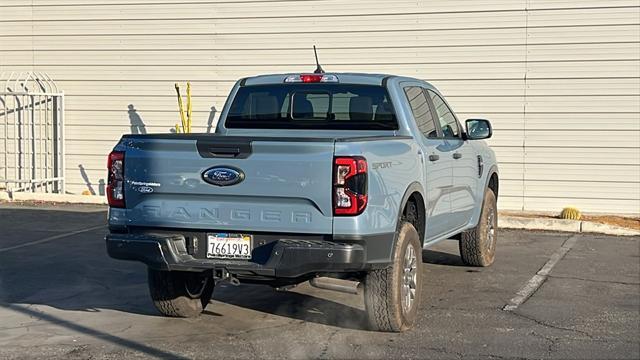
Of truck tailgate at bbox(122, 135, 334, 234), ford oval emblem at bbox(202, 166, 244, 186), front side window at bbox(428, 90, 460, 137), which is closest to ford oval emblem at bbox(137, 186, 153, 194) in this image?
truck tailgate at bbox(122, 135, 334, 234)

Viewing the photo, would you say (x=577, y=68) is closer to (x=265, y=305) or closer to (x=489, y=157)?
(x=489, y=157)

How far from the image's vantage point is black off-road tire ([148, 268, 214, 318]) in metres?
6.81

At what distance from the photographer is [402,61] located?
1462 cm

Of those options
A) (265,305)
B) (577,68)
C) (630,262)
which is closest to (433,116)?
(265,305)

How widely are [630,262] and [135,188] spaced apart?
622 cm

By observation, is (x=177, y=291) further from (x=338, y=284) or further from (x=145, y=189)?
(x=338, y=284)

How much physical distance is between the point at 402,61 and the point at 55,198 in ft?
21.7

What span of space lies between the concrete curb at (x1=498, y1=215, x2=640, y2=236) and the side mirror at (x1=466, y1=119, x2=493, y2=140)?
469 cm

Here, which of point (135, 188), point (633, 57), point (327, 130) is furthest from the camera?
point (633, 57)

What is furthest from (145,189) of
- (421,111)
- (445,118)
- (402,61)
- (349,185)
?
(402,61)

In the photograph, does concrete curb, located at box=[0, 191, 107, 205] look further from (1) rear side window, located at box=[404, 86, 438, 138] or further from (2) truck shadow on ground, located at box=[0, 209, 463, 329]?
(1) rear side window, located at box=[404, 86, 438, 138]

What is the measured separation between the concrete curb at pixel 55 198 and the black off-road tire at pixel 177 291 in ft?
28.9

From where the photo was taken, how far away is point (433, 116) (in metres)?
7.96

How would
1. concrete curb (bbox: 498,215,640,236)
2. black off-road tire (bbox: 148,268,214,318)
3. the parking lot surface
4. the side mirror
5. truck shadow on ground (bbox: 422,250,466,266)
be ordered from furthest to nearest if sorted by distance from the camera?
1. concrete curb (bbox: 498,215,640,236)
2. truck shadow on ground (bbox: 422,250,466,266)
3. the side mirror
4. black off-road tire (bbox: 148,268,214,318)
5. the parking lot surface
